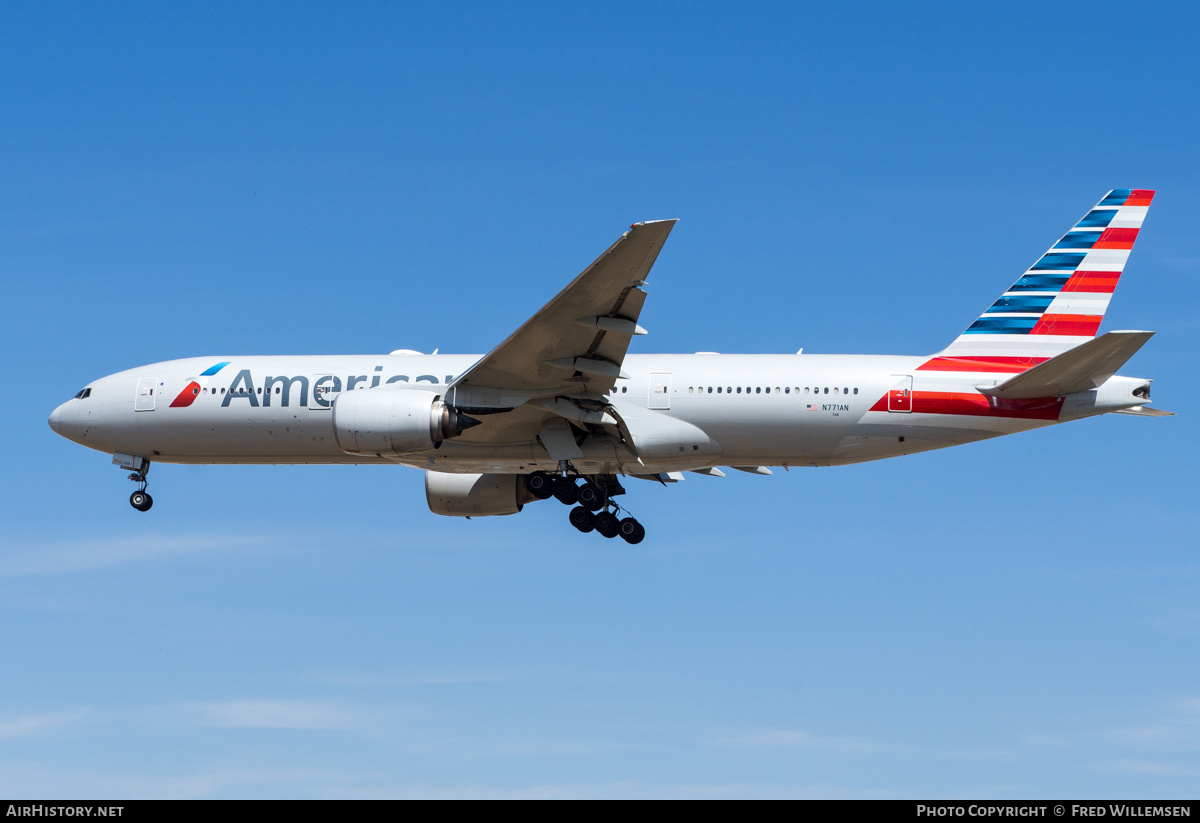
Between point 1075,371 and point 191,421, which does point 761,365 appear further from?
point 191,421

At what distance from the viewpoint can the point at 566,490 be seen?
31.2 metres

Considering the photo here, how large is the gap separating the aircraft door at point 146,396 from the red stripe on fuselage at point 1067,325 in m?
20.7

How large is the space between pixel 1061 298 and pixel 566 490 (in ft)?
40.4

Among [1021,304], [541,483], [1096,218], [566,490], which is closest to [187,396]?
[541,483]

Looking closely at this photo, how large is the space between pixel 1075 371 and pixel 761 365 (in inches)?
260

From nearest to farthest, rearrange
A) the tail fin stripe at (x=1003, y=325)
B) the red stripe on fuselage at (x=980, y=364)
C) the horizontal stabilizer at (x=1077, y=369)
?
the horizontal stabilizer at (x=1077, y=369) < the red stripe on fuselage at (x=980, y=364) < the tail fin stripe at (x=1003, y=325)

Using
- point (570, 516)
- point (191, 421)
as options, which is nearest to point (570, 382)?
point (570, 516)

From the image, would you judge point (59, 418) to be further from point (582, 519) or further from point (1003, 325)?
point (1003, 325)

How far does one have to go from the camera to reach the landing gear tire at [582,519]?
3158cm

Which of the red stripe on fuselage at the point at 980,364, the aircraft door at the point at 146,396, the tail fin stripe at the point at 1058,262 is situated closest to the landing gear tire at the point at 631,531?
the red stripe on fuselage at the point at 980,364

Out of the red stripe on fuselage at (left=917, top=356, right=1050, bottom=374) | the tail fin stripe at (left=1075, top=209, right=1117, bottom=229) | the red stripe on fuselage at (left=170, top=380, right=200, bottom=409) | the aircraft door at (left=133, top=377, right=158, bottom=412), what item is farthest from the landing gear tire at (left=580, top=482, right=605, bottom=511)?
the tail fin stripe at (left=1075, top=209, right=1117, bottom=229)

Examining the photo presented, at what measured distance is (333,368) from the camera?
3159 cm

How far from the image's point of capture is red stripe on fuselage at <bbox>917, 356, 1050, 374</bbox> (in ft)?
97.7

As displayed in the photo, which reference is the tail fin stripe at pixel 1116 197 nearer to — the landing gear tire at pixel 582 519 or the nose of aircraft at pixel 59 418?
the landing gear tire at pixel 582 519
